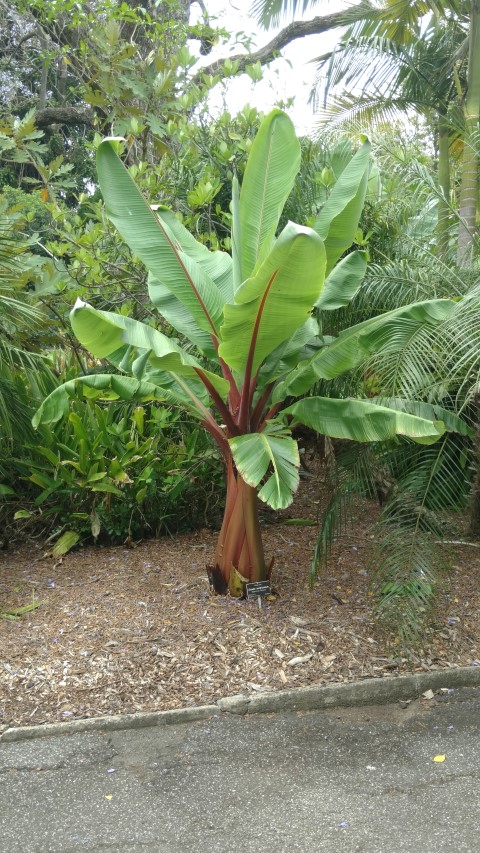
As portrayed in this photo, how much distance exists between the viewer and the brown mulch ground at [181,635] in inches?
179

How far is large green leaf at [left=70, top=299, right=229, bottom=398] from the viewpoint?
4641 millimetres

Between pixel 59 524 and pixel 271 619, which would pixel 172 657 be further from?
pixel 59 524

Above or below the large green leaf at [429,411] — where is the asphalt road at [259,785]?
below

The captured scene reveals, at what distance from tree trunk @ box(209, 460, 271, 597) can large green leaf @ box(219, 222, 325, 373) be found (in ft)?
3.06

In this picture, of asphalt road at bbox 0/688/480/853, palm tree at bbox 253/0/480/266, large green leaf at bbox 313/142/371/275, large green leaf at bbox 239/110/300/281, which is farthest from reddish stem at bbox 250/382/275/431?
palm tree at bbox 253/0/480/266

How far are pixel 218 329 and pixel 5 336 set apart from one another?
2.18 m

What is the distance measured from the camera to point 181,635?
5.01 metres

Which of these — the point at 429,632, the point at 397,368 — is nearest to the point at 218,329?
the point at 397,368

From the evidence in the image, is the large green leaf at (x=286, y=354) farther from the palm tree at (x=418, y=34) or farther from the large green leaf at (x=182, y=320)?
the palm tree at (x=418, y=34)

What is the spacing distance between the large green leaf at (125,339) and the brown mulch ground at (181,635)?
1651 millimetres

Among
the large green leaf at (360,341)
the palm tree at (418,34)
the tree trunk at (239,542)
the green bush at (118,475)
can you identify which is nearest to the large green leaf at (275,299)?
the large green leaf at (360,341)

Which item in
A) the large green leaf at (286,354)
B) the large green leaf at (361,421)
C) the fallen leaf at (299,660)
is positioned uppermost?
the large green leaf at (286,354)

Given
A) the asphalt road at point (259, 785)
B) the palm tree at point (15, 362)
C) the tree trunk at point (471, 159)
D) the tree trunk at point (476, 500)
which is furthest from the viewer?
the tree trunk at point (471, 159)

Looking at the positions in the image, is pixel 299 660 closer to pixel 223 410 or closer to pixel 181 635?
pixel 181 635
